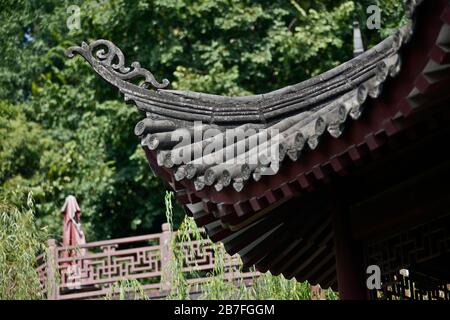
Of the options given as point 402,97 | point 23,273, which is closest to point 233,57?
point 23,273

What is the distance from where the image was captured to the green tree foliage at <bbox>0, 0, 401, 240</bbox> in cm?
1877

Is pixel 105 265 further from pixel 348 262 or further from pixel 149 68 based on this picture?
pixel 348 262

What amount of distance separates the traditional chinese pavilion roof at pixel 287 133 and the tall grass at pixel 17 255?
390 centimetres

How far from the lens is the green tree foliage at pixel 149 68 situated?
61.6ft

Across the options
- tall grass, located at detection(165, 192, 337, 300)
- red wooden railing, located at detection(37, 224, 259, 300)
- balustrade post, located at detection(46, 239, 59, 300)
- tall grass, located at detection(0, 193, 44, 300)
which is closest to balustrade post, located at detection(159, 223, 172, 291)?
red wooden railing, located at detection(37, 224, 259, 300)

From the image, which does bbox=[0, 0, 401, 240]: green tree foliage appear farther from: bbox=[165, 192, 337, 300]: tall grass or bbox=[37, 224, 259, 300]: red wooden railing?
bbox=[165, 192, 337, 300]: tall grass

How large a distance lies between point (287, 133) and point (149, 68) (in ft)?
47.2

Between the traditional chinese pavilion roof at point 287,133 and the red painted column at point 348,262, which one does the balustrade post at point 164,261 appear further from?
the red painted column at point 348,262

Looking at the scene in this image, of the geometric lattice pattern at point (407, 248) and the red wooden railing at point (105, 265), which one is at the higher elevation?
the red wooden railing at point (105, 265)

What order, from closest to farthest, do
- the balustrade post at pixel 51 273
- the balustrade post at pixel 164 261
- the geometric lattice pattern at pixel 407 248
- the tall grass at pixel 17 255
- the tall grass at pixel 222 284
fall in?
the geometric lattice pattern at pixel 407 248, the tall grass at pixel 17 255, the tall grass at pixel 222 284, the balustrade post at pixel 51 273, the balustrade post at pixel 164 261

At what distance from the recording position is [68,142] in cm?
2033

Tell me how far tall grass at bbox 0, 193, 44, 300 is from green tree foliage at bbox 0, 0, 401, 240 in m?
8.07

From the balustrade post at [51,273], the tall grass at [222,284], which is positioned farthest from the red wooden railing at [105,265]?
the tall grass at [222,284]

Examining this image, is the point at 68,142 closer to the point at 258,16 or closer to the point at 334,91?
the point at 258,16
